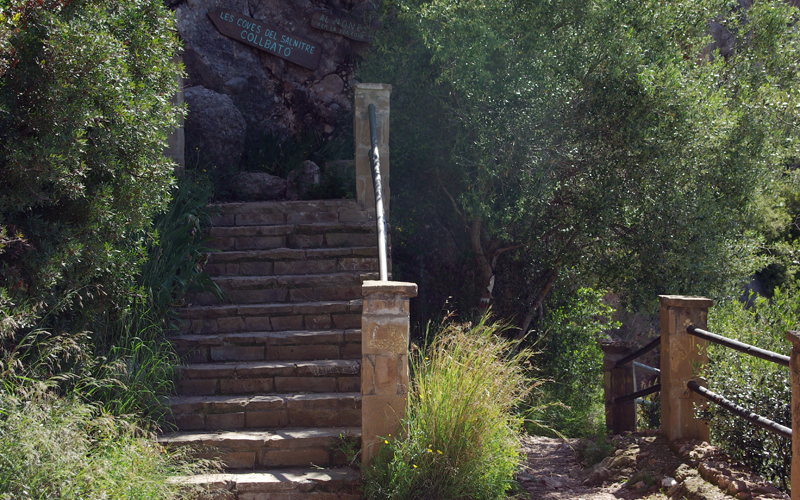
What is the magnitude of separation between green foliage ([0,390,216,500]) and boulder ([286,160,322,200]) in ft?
14.7

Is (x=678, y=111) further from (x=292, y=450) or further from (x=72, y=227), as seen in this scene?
(x=72, y=227)

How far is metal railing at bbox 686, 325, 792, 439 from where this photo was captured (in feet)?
9.18

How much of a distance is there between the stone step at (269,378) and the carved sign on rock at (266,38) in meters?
7.56

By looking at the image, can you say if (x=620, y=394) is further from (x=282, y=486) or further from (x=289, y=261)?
(x=289, y=261)

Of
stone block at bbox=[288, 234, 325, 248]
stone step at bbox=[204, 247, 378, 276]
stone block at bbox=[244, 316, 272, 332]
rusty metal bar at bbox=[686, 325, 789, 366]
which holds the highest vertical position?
stone block at bbox=[288, 234, 325, 248]

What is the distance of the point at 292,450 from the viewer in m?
3.88

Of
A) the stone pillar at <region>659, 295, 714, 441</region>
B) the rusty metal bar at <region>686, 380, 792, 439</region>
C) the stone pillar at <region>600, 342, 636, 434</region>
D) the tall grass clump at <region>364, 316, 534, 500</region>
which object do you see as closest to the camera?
the rusty metal bar at <region>686, 380, 792, 439</region>

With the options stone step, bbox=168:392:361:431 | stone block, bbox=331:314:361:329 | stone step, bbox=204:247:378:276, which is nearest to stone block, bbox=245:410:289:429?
stone step, bbox=168:392:361:431

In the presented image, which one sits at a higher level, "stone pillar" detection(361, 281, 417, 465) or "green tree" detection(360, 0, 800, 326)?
"green tree" detection(360, 0, 800, 326)

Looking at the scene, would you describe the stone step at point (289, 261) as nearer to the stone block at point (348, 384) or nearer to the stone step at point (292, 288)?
the stone step at point (292, 288)

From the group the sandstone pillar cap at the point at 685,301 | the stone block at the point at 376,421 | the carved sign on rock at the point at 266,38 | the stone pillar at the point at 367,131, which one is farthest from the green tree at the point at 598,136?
the carved sign on rock at the point at 266,38

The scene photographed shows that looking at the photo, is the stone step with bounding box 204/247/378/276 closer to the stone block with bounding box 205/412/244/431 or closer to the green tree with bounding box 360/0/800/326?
the green tree with bounding box 360/0/800/326

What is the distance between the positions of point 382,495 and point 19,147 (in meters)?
2.94

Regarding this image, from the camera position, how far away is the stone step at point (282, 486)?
3512 millimetres
